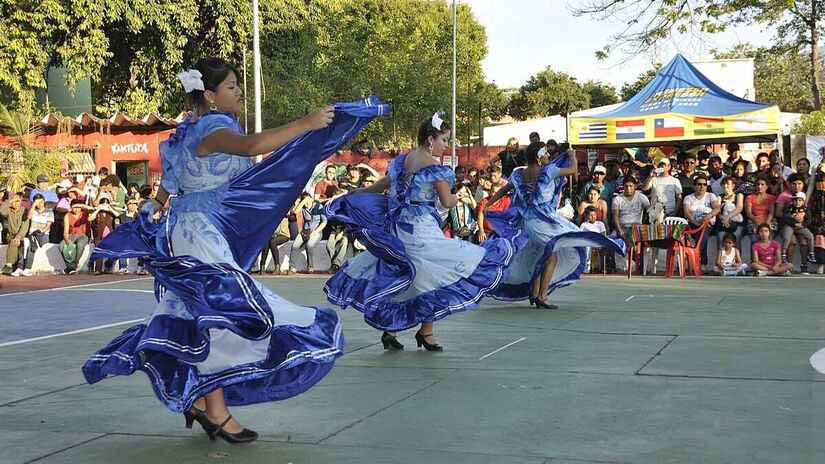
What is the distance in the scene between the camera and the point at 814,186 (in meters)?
16.1

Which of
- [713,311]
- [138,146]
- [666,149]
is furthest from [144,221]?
[138,146]

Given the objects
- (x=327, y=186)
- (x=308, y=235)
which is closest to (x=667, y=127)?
(x=327, y=186)

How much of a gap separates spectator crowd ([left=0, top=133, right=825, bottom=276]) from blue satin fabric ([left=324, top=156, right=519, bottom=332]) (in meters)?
6.15

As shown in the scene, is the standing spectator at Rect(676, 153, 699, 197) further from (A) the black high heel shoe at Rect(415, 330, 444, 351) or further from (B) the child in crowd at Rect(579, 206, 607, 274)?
(A) the black high heel shoe at Rect(415, 330, 444, 351)

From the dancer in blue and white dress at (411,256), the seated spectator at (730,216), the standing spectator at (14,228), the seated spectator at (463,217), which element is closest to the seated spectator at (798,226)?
the seated spectator at (730,216)

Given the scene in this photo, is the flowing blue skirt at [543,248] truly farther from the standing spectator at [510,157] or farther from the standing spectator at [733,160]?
the standing spectator at [733,160]

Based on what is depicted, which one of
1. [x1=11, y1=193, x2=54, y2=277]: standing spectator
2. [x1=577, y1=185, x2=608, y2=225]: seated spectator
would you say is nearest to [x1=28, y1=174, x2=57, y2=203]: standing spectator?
[x1=11, y1=193, x2=54, y2=277]: standing spectator

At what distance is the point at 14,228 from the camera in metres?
19.4

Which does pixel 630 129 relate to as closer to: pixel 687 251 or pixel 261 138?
pixel 687 251

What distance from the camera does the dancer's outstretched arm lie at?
183 inches

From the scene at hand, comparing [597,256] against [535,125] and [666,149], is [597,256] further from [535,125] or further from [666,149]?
[535,125]

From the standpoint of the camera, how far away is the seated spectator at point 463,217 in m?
16.6

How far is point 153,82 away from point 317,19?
27.2 ft

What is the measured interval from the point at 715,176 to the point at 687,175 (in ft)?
1.82
